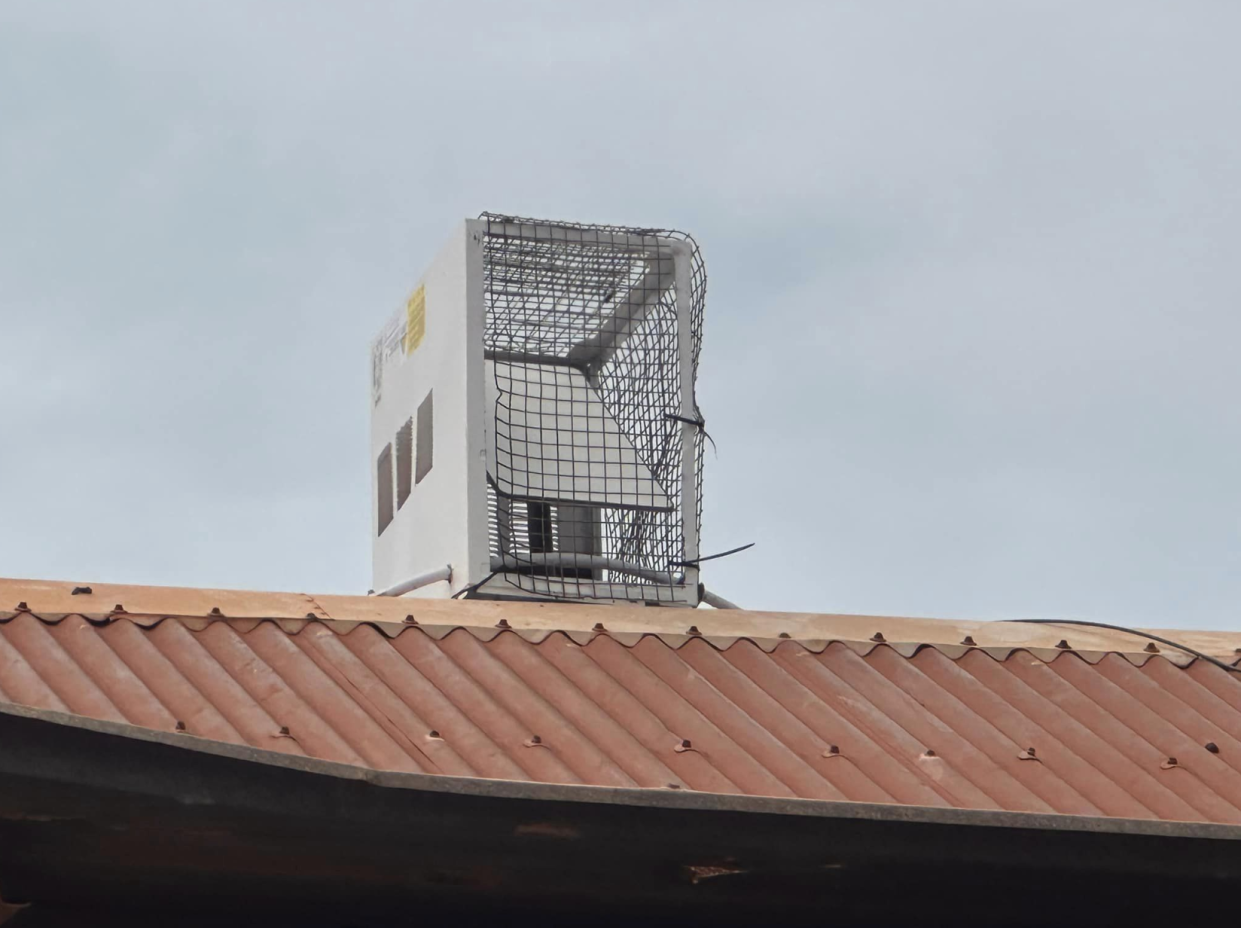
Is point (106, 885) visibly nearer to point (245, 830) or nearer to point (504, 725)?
point (245, 830)

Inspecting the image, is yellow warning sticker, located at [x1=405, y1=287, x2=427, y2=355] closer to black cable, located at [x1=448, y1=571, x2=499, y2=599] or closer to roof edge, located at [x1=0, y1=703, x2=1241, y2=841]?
black cable, located at [x1=448, y1=571, x2=499, y2=599]

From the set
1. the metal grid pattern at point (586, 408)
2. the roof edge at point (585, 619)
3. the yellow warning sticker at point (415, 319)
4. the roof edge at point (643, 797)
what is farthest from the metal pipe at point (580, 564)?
the roof edge at point (643, 797)

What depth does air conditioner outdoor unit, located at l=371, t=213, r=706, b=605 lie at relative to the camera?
25.0 ft

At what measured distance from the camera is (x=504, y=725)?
523 centimetres

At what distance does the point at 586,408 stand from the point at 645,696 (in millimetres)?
2849

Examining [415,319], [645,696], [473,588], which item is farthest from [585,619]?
[415,319]

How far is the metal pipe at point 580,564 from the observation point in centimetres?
748

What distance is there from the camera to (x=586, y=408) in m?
8.23

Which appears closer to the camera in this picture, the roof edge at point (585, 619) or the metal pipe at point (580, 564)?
the roof edge at point (585, 619)

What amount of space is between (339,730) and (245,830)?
30.9 inches

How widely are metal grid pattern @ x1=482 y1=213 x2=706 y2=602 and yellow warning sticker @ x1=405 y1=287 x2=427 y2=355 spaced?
38 centimetres

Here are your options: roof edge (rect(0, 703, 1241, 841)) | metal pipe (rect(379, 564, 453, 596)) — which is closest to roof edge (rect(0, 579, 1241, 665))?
metal pipe (rect(379, 564, 453, 596))

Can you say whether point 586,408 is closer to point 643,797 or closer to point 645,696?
point 645,696

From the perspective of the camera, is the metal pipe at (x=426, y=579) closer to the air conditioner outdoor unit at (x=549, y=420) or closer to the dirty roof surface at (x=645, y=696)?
the air conditioner outdoor unit at (x=549, y=420)
